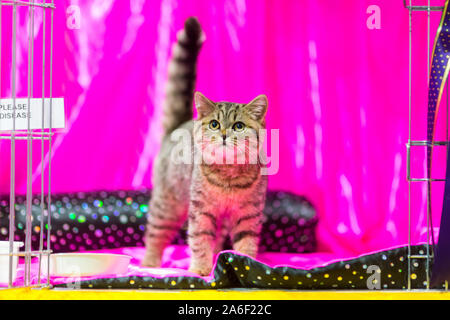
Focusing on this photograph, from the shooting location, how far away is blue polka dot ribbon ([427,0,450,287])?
140 cm

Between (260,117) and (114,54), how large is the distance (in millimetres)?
859

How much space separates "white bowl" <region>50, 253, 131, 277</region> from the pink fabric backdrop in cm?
73

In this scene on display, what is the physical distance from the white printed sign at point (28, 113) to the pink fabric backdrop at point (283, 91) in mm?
833

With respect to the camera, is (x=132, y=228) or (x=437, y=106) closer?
(x=437, y=106)

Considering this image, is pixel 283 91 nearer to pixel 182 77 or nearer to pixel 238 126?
pixel 182 77

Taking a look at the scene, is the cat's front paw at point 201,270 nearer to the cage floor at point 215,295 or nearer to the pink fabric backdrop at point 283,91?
the cage floor at point 215,295

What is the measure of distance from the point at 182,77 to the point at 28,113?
0.73 metres

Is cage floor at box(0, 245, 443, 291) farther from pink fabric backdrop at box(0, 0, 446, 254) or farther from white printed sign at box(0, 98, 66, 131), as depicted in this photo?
pink fabric backdrop at box(0, 0, 446, 254)

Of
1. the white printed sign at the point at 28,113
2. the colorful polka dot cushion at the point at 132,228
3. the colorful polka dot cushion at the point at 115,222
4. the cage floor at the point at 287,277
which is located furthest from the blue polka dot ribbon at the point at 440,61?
the white printed sign at the point at 28,113

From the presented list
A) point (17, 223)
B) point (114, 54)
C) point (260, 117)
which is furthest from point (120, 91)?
point (260, 117)

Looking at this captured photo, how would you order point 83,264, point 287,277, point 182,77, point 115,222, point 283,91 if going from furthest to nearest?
point 283,91
point 115,222
point 182,77
point 83,264
point 287,277

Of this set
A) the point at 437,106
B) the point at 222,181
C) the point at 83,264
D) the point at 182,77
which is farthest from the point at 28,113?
the point at 437,106

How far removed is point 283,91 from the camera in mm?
2375

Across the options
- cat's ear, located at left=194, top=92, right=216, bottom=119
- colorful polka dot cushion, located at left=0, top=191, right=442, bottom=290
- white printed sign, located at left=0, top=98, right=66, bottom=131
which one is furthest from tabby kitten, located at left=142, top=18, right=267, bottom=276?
white printed sign, located at left=0, top=98, right=66, bottom=131
